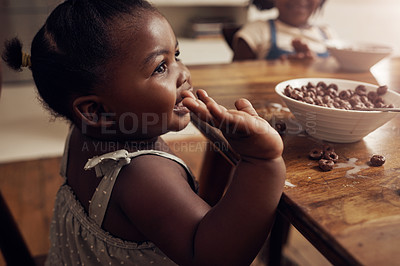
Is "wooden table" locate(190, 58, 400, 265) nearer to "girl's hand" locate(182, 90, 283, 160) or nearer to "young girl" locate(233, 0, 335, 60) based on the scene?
"girl's hand" locate(182, 90, 283, 160)

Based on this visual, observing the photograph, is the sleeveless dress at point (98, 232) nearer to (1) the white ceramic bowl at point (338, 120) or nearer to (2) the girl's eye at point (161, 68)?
(2) the girl's eye at point (161, 68)

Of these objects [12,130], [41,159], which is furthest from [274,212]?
[12,130]

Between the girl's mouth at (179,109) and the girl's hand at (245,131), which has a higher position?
the girl's hand at (245,131)

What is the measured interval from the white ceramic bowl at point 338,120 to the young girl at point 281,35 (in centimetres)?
101

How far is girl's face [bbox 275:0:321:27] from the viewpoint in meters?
1.78

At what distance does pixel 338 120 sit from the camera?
66cm

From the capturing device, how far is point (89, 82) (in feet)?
2.03

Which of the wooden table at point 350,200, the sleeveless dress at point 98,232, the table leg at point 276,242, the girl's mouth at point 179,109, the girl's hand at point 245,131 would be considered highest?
the girl's hand at point 245,131

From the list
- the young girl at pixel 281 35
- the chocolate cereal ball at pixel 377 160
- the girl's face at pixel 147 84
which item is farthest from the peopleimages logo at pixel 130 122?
the young girl at pixel 281 35

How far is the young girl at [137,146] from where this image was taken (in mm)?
531

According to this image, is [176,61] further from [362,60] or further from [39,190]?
[39,190]

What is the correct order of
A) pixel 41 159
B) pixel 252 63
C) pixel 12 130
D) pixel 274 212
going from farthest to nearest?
pixel 12 130, pixel 41 159, pixel 252 63, pixel 274 212

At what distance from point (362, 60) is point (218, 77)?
0.47 metres

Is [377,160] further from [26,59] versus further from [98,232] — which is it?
[26,59]
